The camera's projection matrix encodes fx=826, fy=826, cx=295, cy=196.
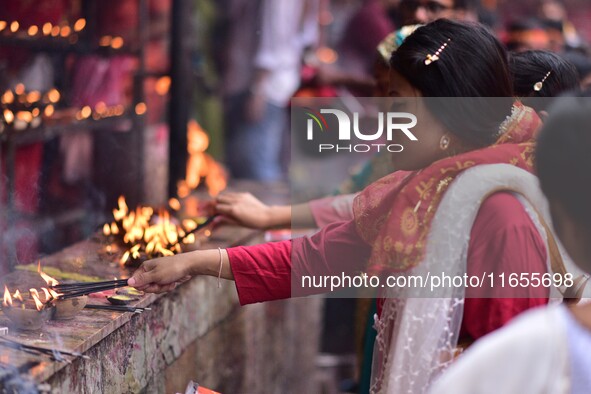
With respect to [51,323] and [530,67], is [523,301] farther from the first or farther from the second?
[51,323]

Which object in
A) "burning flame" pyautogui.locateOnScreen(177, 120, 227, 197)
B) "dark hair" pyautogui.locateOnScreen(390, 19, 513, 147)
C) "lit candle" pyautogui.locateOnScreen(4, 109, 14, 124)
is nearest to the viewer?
"dark hair" pyautogui.locateOnScreen(390, 19, 513, 147)

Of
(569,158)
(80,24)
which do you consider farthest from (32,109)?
(569,158)

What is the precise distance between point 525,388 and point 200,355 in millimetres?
2390

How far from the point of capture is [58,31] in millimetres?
4352

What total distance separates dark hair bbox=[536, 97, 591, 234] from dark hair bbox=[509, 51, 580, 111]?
1.24m

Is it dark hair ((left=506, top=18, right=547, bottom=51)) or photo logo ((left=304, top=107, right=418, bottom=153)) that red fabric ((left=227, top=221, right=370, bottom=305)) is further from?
dark hair ((left=506, top=18, right=547, bottom=51))

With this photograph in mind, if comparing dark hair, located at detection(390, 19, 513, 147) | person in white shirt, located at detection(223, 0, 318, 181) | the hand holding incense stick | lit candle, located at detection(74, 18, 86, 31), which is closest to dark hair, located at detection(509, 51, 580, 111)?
dark hair, located at detection(390, 19, 513, 147)

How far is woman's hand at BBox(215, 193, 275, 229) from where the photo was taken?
3.40 metres

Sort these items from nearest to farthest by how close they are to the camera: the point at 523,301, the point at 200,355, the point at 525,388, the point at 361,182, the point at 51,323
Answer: the point at 525,388
the point at 523,301
the point at 51,323
the point at 200,355
the point at 361,182

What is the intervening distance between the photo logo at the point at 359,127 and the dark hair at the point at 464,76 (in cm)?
11

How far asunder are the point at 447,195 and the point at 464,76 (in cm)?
32

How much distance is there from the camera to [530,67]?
2.86m

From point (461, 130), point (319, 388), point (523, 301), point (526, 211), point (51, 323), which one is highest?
point (461, 130)

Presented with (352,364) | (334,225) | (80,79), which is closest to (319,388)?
(352,364)
